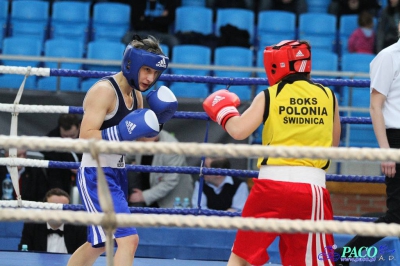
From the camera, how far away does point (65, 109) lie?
4262 mm

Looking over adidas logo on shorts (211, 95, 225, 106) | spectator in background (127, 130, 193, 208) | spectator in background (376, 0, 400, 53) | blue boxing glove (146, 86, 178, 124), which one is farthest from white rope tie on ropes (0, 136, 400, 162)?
spectator in background (376, 0, 400, 53)

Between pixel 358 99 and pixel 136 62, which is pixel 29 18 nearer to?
pixel 358 99

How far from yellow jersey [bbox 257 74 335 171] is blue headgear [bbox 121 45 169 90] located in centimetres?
62

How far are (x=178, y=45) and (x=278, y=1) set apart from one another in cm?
154

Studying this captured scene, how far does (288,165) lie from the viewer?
297 centimetres

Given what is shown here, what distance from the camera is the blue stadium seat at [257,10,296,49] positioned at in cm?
854

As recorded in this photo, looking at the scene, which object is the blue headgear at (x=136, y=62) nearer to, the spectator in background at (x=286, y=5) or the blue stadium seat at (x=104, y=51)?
the blue stadium seat at (x=104, y=51)

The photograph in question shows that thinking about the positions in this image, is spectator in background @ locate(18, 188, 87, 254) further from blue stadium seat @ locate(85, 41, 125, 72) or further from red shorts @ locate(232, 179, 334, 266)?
blue stadium seat @ locate(85, 41, 125, 72)

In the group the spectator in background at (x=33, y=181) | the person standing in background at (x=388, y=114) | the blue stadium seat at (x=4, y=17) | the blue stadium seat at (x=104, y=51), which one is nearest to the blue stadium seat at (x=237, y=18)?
the blue stadium seat at (x=104, y=51)

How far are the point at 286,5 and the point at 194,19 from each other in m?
1.18

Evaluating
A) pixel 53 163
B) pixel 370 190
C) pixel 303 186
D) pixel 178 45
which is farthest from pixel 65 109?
pixel 178 45

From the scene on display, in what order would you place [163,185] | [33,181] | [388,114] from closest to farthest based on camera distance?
[388,114], [33,181], [163,185]

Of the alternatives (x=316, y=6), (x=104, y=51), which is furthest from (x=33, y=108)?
(x=316, y=6)

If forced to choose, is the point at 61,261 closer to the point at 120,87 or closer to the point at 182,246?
the point at 182,246
